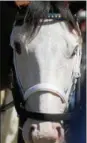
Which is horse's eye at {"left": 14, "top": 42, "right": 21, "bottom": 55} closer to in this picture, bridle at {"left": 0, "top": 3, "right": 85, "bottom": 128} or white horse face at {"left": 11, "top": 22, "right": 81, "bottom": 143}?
white horse face at {"left": 11, "top": 22, "right": 81, "bottom": 143}

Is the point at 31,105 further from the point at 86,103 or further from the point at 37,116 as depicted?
the point at 86,103

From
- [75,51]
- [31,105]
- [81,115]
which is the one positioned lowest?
[81,115]

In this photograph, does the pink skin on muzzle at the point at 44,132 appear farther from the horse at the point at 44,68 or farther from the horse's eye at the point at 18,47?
the horse's eye at the point at 18,47

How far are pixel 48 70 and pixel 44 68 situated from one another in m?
0.02

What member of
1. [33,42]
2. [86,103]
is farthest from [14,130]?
[33,42]

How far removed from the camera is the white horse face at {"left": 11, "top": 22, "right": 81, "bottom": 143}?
6.33 feet

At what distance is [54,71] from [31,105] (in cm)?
16

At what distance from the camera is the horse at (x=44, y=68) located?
1.93 meters

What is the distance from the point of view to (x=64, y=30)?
6.93 feet

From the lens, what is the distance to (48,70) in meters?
1.98

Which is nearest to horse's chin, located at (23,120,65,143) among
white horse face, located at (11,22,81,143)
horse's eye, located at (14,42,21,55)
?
white horse face, located at (11,22,81,143)

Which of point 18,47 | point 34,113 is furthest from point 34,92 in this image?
point 18,47

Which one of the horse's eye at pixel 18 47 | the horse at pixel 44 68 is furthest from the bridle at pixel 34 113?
the horse's eye at pixel 18 47

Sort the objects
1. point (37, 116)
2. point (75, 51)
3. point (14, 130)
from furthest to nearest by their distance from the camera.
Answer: point (14, 130)
point (75, 51)
point (37, 116)
